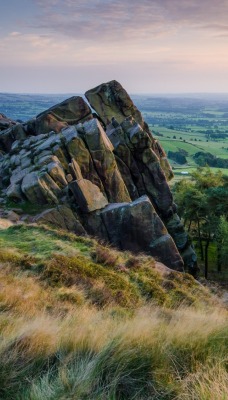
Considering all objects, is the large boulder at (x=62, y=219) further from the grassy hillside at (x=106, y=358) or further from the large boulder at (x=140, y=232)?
the grassy hillside at (x=106, y=358)

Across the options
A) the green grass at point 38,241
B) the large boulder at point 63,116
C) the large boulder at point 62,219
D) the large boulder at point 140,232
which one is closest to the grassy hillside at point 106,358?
the green grass at point 38,241

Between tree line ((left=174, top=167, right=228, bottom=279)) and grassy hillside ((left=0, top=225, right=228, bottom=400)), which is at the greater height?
grassy hillside ((left=0, top=225, right=228, bottom=400))

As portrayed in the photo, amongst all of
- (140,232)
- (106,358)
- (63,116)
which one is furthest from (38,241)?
(63,116)

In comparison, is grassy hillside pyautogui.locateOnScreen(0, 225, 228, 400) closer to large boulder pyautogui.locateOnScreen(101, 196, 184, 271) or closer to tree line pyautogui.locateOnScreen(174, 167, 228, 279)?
large boulder pyautogui.locateOnScreen(101, 196, 184, 271)

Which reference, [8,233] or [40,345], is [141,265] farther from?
[40,345]

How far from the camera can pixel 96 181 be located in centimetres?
3912

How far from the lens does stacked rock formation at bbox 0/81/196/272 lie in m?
32.3

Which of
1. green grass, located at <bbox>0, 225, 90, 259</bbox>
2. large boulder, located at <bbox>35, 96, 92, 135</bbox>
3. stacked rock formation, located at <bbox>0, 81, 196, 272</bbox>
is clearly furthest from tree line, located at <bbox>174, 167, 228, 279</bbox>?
green grass, located at <bbox>0, 225, 90, 259</bbox>

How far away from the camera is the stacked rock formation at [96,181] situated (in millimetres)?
32312

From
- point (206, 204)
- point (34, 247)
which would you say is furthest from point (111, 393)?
point (206, 204)

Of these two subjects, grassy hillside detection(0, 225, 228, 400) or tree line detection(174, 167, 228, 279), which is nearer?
grassy hillside detection(0, 225, 228, 400)

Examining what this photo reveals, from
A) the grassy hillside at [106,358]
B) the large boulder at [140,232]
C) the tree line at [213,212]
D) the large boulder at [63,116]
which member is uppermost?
the large boulder at [63,116]

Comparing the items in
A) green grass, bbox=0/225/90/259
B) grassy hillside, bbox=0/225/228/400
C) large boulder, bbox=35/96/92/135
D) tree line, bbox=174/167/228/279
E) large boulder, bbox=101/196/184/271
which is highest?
large boulder, bbox=35/96/92/135

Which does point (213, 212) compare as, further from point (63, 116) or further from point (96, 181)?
point (63, 116)
